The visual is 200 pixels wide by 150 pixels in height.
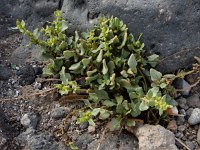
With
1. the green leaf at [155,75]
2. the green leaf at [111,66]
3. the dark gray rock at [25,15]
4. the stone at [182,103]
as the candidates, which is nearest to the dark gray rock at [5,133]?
the dark gray rock at [25,15]

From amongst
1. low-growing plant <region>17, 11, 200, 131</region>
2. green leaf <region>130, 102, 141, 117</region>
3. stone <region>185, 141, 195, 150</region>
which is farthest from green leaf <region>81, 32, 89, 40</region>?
stone <region>185, 141, 195, 150</region>

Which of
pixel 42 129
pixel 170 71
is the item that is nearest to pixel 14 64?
pixel 42 129

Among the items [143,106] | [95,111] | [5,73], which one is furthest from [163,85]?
[5,73]

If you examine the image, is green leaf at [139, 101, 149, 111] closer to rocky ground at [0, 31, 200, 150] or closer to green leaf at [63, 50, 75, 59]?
rocky ground at [0, 31, 200, 150]

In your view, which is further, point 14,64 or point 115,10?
point 14,64

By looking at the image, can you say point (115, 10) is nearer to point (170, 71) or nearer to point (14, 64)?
point (170, 71)
